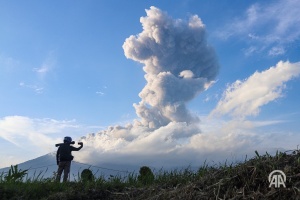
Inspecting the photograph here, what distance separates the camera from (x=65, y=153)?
16.2 m

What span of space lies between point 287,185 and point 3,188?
291 inches

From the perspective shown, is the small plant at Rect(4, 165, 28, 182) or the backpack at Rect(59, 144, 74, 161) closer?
the small plant at Rect(4, 165, 28, 182)

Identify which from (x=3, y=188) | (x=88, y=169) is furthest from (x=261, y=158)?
(x=88, y=169)

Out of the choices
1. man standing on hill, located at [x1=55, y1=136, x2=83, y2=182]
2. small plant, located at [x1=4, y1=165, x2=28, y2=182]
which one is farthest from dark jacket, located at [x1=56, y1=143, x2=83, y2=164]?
small plant, located at [x1=4, y1=165, x2=28, y2=182]

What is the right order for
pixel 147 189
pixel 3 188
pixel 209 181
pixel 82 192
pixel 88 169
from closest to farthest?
pixel 209 181
pixel 147 189
pixel 82 192
pixel 3 188
pixel 88 169

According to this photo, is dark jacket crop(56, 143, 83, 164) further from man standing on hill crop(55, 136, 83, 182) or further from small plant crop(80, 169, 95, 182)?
small plant crop(80, 169, 95, 182)

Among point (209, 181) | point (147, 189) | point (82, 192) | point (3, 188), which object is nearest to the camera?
point (209, 181)

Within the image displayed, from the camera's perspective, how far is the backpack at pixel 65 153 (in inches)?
635

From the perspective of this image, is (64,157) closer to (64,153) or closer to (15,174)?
(64,153)

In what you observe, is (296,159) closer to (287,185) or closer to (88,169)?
(287,185)

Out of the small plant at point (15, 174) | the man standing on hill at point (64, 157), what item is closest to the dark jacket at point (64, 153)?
the man standing on hill at point (64, 157)

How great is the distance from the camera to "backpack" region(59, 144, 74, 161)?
16.1 metres

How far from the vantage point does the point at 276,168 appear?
504cm

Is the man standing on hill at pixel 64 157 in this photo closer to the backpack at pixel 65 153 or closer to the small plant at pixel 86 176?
the backpack at pixel 65 153
